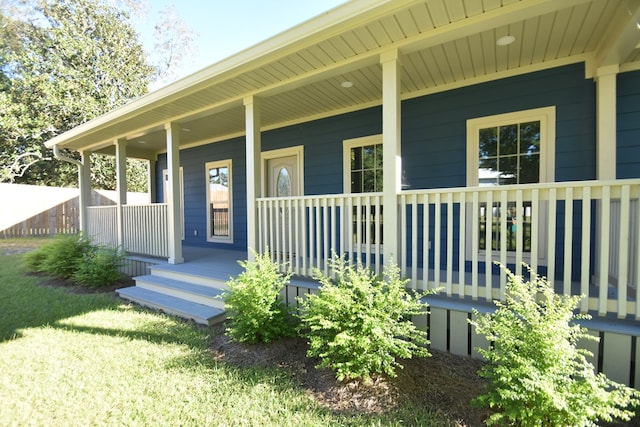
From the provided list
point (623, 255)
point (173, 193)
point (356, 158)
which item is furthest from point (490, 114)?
point (173, 193)

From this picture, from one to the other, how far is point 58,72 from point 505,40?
17336mm

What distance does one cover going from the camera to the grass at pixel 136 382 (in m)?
1.92

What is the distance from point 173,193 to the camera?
5.16 metres

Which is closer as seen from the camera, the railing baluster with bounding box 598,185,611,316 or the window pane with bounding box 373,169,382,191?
the railing baluster with bounding box 598,185,611,316

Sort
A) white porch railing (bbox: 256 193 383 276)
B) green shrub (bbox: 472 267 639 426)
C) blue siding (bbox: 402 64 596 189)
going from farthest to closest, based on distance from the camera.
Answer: blue siding (bbox: 402 64 596 189) → white porch railing (bbox: 256 193 383 276) → green shrub (bbox: 472 267 639 426)

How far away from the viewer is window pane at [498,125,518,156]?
145 inches

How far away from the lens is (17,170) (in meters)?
13.3

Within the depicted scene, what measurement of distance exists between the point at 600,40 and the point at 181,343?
4.85 m

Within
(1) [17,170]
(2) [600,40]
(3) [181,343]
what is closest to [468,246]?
(2) [600,40]

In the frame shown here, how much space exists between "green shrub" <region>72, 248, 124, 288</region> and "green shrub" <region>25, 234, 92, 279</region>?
0.34 meters

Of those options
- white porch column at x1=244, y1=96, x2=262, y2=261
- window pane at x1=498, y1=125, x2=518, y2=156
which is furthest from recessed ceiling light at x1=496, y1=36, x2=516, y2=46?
white porch column at x1=244, y1=96, x2=262, y2=261

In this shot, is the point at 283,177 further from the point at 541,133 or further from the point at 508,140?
the point at 541,133

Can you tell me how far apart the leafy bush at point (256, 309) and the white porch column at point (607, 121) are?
333 centimetres

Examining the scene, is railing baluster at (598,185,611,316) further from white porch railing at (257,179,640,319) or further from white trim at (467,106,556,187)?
white trim at (467,106,556,187)
